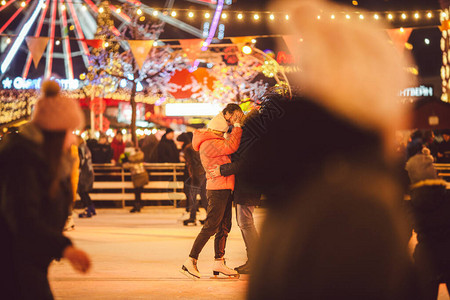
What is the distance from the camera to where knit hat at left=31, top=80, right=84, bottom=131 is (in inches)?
125

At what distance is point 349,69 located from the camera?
2381mm

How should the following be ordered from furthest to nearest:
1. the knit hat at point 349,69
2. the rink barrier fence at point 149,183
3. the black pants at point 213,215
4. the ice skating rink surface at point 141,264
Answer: the rink barrier fence at point 149,183
the black pants at point 213,215
the ice skating rink surface at point 141,264
the knit hat at point 349,69

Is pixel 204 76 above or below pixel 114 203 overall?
above

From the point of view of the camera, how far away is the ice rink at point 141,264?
6.91m

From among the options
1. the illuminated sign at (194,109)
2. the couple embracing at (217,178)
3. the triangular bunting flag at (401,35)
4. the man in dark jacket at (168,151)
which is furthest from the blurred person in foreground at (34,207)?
the illuminated sign at (194,109)

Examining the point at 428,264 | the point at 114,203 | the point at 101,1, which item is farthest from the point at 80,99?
the point at 428,264

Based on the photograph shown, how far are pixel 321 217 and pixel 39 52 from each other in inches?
698

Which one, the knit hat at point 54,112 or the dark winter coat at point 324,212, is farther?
the knit hat at point 54,112

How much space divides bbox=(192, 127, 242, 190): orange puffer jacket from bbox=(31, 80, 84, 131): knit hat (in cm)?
436

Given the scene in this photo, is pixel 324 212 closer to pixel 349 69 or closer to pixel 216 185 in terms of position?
pixel 349 69

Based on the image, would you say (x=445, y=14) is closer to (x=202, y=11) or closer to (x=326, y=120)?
(x=202, y=11)

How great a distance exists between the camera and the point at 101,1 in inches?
1094

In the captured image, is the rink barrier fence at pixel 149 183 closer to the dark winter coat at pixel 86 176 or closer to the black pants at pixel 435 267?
the dark winter coat at pixel 86 176

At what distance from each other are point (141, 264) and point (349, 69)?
22.1 ft
